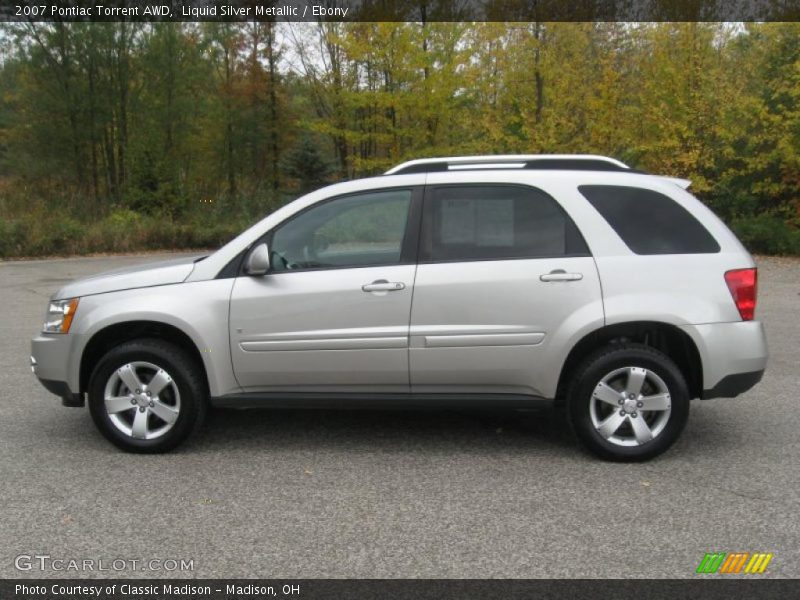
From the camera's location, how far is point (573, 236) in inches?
186

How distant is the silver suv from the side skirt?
0.01 meters

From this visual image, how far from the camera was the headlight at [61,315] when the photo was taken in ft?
16.1

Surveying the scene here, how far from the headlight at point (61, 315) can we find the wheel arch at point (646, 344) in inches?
125

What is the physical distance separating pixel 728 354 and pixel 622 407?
71 centimetres

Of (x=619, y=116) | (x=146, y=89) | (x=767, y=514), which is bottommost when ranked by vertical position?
(x=767, y=514)

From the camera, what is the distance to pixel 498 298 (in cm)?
460

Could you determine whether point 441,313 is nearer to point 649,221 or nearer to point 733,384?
point 649,221

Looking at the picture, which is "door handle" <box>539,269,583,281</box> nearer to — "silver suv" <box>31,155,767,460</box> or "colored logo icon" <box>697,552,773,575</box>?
"silver suv" <box>31,155,767,460</box>

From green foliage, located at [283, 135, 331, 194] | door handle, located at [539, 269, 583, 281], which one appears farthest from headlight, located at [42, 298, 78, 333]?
green foliage, located at [283, 135, 331, 194]

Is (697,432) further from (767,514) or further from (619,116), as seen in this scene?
(619,116)

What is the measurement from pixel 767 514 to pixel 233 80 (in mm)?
36586

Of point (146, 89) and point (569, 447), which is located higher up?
point (146, 89)

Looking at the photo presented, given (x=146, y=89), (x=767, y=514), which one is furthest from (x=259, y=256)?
(x=146, y=89)

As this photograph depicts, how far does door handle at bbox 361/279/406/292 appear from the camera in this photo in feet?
15.3
